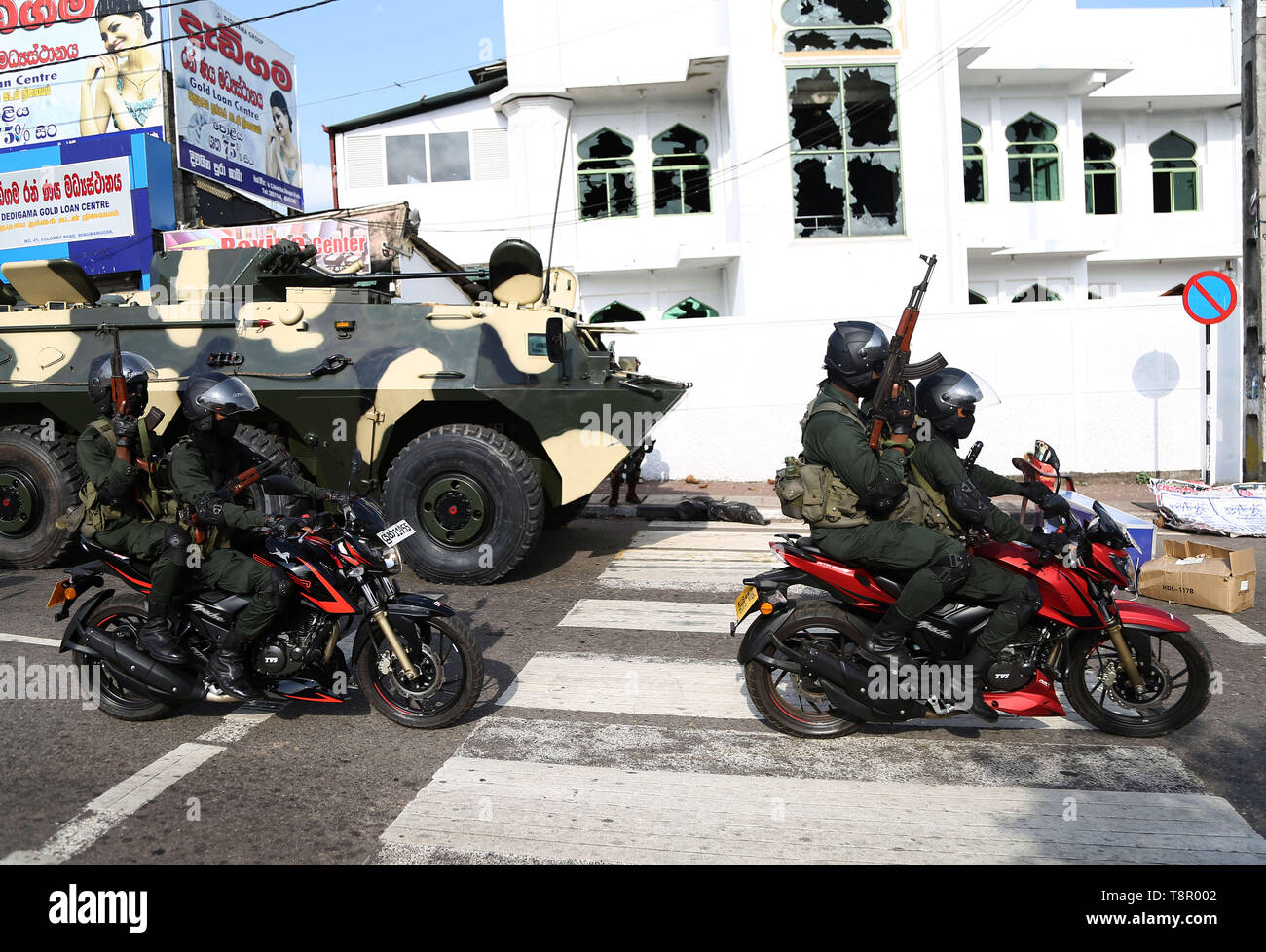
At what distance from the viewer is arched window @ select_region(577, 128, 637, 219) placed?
20.8 metres

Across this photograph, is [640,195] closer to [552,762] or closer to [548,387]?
[548,387]

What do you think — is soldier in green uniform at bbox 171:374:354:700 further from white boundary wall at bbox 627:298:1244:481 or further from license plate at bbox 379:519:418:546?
white boundary wall at bbox 627:298:1244:481

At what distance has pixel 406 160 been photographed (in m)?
22.9

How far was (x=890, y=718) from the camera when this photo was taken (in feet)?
14.4

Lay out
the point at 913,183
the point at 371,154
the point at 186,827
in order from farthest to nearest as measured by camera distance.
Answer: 1. the point at 371,154
2. the point at 913,183
3. the point at 186,827

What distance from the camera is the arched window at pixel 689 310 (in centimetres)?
2089

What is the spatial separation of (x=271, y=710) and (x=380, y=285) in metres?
5.32

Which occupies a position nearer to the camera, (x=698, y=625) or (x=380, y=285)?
(x=698, y=625)

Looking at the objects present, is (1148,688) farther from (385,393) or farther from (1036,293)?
(1036,293)

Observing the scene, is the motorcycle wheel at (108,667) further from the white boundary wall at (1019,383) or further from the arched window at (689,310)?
the arched window at (689,310)

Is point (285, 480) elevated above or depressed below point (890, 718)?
above

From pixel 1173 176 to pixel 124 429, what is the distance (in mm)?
24375

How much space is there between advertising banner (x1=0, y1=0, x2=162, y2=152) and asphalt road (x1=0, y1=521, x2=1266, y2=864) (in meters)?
18.7

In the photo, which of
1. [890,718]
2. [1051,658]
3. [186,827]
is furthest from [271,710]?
[1051,658]
